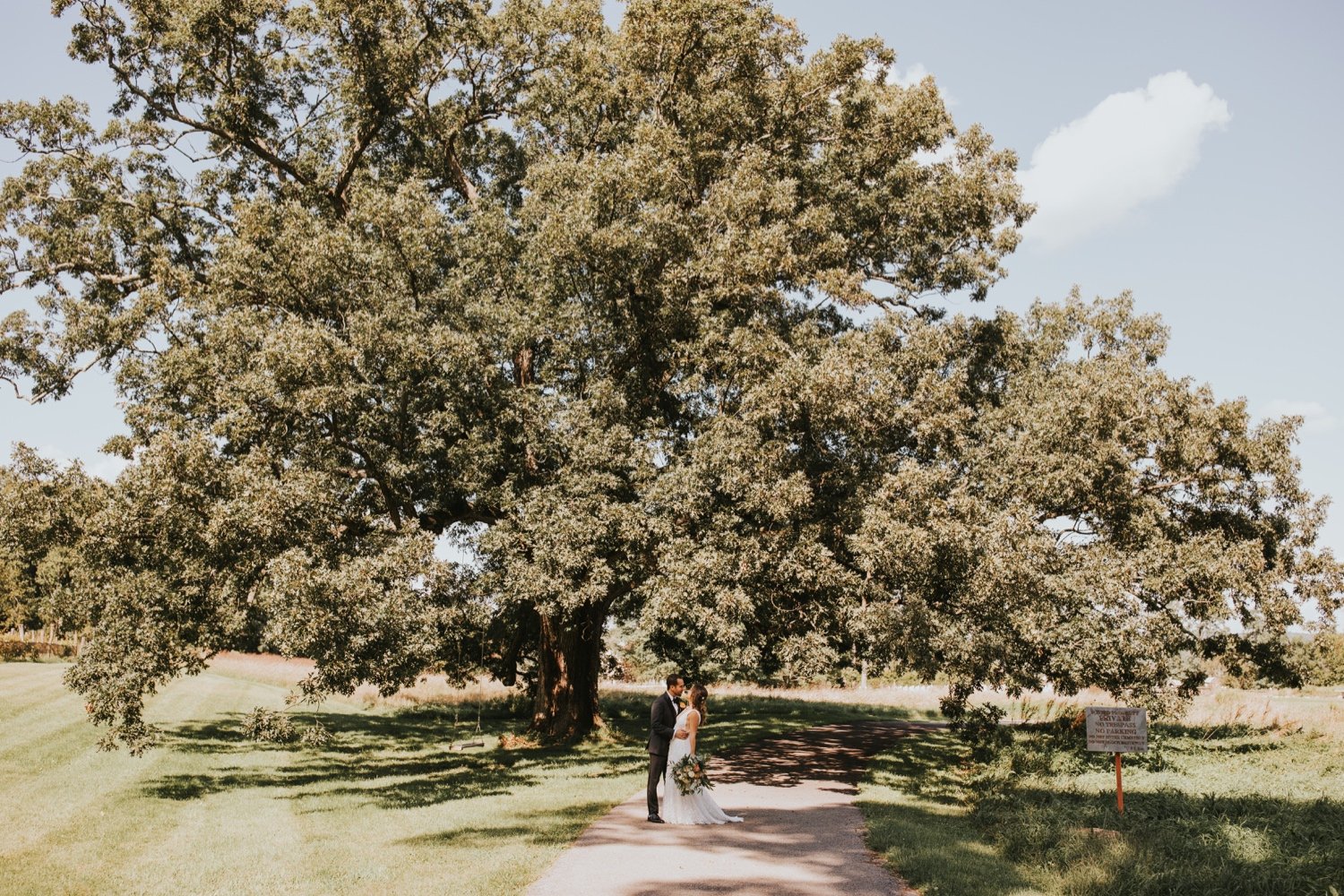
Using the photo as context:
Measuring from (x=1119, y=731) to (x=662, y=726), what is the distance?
633cm

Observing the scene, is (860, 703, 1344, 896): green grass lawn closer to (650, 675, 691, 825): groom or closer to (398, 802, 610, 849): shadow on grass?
(650, 675, 691, 825): groom

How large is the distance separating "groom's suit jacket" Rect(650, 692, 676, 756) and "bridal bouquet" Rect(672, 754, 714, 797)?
0.34 meters

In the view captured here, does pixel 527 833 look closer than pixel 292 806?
Yes

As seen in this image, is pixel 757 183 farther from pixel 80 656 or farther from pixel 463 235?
pixel 80 656

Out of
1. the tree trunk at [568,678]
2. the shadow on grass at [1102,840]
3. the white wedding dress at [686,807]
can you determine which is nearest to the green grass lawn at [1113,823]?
the shadow on grass at [1102,840]

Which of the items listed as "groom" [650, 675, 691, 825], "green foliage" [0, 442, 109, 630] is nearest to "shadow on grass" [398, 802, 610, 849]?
"groom" [650, 675, 691, 825]

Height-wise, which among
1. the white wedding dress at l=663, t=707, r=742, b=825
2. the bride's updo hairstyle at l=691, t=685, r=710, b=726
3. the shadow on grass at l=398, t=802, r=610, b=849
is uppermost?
the bride's updo hairstyle at l=691, t=685, r=710, b=726

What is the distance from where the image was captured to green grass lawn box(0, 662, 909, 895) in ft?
30.2

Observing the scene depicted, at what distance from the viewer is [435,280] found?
1880 cm

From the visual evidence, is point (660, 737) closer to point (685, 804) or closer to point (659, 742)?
point (659, 742)

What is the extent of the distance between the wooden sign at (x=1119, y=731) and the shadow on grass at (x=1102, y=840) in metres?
0.86

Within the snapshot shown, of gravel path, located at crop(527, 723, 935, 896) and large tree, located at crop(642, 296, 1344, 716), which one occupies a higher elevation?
large tree, located at crop(642, 296, 1344, 716)

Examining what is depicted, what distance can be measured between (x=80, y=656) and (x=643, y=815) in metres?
9.54

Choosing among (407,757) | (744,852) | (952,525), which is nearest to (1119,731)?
(952,525)
